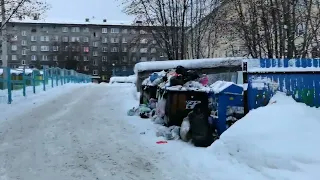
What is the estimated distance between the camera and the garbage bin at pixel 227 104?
733 cm

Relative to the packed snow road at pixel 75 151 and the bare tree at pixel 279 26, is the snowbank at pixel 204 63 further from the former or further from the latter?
the packed snow road at pixel 75 151

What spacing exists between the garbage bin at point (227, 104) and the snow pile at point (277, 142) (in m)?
0.72

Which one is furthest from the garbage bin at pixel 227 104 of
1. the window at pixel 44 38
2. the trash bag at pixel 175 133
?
the window at pixel 44 38

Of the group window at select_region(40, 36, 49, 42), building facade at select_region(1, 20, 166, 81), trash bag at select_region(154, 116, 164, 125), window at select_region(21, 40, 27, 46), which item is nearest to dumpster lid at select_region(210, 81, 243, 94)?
trash bag at select_region(154, 116, 164, 125)

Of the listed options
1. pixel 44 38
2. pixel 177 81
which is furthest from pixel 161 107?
pixel 44 38

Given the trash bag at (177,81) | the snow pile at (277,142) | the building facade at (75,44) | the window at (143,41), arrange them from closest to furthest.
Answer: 1. the snow pile at (277,142)
2. the trash bag at (177,81)
3. the window at (143,41)
4. the building facade at (75,44)

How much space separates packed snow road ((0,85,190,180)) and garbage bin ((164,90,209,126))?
32.6 inches

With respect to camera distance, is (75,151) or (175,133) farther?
(175,133)

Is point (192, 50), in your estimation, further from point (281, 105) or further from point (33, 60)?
point (33, 60)

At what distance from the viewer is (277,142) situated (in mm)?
5547

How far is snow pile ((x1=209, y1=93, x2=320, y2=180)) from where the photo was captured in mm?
→ 5047

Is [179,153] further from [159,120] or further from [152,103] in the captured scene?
[152,103]

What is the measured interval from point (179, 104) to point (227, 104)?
142 centimetres

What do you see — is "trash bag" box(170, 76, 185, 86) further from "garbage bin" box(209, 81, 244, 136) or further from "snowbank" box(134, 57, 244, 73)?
"snowbank" box(134, 57, 244, 73)
